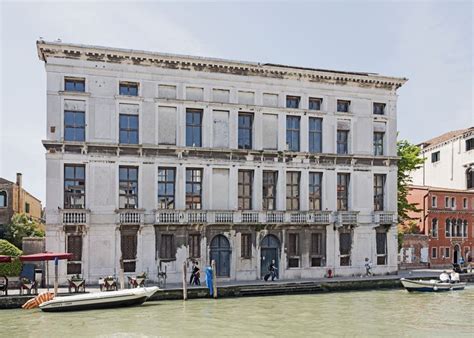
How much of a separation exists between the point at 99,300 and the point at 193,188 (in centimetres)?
781

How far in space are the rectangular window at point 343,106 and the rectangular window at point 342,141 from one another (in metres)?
1.11

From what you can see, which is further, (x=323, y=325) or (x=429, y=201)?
(x=429, y=201)

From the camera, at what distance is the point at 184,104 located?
27.4 meters

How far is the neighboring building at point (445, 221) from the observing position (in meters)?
39.7

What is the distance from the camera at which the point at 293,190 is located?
29484mm

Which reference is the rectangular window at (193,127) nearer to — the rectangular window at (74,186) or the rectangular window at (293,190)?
the rectangular window at (293,190)

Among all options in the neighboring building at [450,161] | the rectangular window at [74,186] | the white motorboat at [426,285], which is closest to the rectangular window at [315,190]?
the white motorboat at [426,285]

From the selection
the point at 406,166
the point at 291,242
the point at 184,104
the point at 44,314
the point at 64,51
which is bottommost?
the point at 44,314

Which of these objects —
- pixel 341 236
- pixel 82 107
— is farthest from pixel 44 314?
pixel 341 236

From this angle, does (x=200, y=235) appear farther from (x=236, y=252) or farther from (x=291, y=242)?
(x=291, y=242)

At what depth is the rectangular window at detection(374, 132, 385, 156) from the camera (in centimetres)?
3133

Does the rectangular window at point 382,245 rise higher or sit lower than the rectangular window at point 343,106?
lower

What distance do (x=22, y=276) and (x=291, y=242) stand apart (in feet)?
40.7

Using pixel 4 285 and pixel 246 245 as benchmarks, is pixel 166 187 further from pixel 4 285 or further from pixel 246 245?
pixel 4 285
